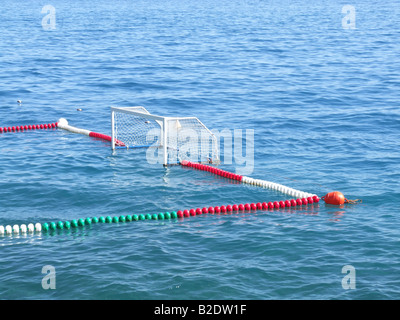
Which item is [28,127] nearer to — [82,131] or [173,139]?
[82,131]

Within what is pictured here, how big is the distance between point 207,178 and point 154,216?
429 cm

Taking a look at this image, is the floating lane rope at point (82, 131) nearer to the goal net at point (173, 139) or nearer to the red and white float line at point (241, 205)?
the goal net at point (173, 139)

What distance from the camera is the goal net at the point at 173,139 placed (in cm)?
2316

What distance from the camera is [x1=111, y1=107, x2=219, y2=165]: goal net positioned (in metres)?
23.2

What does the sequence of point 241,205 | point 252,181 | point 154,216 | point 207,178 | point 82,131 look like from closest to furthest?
point 154,216, point 241,205, point 252,181, point 207,178, point 82,131

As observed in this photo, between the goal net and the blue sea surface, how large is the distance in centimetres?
91

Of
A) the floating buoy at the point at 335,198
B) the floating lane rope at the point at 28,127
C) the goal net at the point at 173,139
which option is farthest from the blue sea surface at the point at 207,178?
the goal net at the point at 173,139

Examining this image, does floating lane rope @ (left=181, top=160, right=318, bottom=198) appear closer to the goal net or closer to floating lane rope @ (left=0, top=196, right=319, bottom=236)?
floating lane rope @ (left=0, top=196, right=319, bottom=236)

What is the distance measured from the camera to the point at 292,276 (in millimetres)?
13953

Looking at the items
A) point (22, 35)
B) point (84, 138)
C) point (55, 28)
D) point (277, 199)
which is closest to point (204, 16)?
point (55, 28)

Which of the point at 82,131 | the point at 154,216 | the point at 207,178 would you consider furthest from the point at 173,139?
the point at 154,216

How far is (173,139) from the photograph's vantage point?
2416 centimetres

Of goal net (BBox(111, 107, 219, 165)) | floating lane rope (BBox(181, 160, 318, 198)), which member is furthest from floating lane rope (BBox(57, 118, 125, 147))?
floating lane rope (BBox(181, 160, 318, 198))
